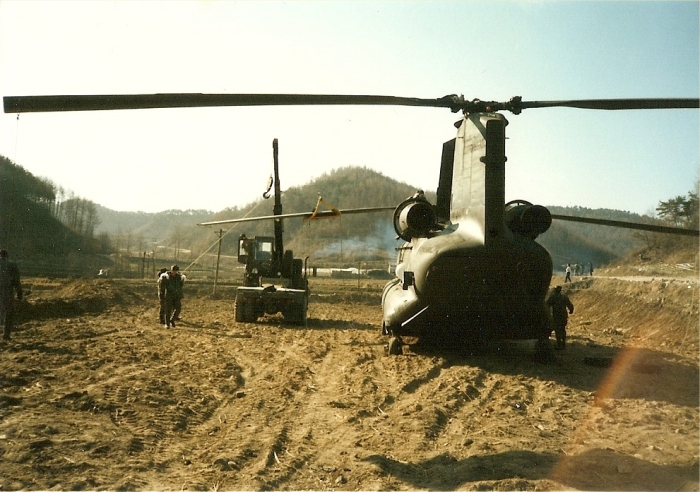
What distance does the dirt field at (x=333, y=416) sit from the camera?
4.23 metres

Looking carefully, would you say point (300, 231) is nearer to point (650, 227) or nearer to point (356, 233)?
point (356, 233)

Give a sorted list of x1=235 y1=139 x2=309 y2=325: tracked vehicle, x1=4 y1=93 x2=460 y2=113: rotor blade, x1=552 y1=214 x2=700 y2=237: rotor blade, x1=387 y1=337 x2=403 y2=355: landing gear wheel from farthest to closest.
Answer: x1=235 y1=139 x2=309 y2=325: tracked vehicle, x1=387 y1=337 x2=403 y2=355: landing gear wheel, x1=552 y1=214 x2=700 y2=237: rotor blade, x1=4 y1=93 x2=460 y2=113: rotor blade

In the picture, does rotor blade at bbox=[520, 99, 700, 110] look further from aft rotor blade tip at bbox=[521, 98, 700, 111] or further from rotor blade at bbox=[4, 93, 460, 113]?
rotor blade at bbox=[4, 93, 460, 113]

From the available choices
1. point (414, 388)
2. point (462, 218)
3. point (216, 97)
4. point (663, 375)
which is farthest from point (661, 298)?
point (216, 97)

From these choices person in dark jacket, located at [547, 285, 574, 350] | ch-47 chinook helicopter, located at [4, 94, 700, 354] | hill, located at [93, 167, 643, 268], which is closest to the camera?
ch-47 chinook helicopter, located at [4, 94, 700, 354]

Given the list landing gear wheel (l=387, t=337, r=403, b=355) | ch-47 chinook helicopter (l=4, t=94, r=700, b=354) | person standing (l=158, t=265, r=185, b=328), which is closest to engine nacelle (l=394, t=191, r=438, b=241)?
ch-47 chinook helicopter (l=4, t=94, r=700, b=354)

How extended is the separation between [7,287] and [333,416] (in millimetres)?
7445

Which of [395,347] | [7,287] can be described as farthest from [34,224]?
[395,347]

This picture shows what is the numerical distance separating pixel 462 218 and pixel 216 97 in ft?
17.1

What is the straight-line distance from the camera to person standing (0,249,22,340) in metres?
9.75

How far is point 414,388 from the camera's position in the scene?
758 cm

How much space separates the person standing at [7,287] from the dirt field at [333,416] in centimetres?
69

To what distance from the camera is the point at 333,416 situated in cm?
614

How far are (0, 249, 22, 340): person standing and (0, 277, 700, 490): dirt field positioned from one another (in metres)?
0.69
